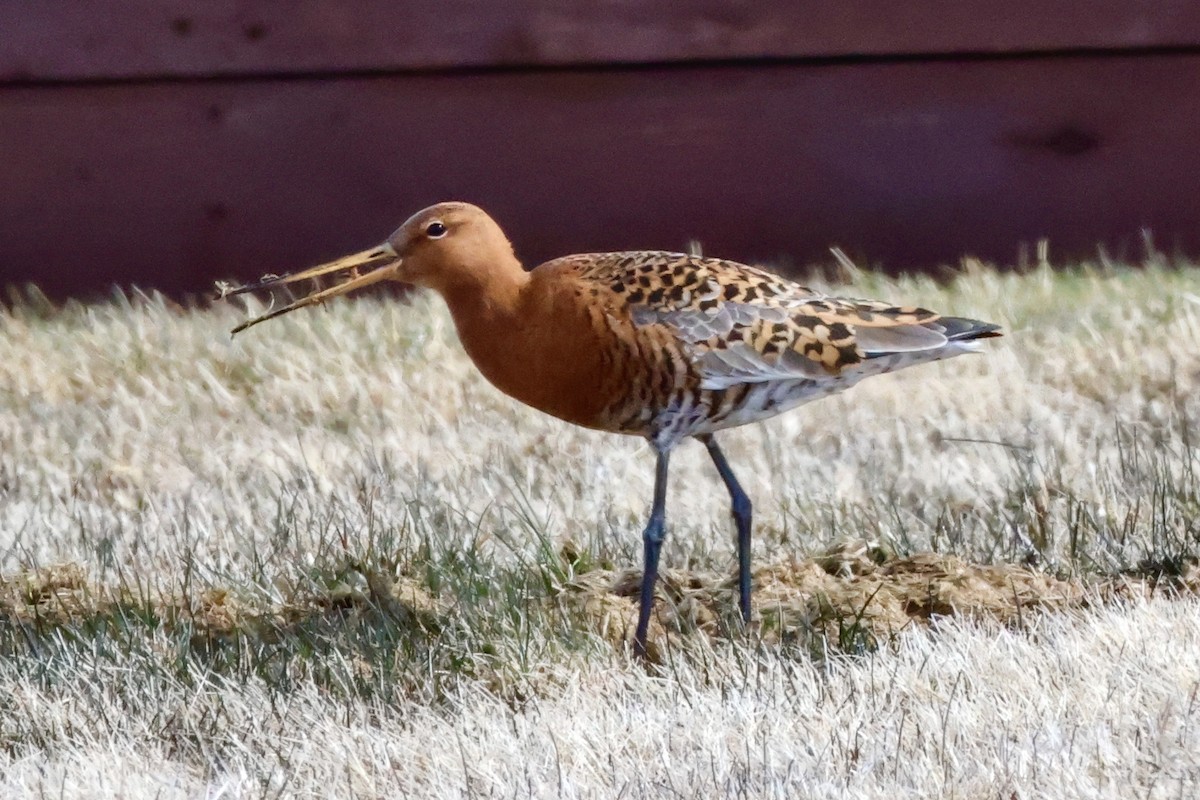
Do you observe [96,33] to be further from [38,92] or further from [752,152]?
[752,152]

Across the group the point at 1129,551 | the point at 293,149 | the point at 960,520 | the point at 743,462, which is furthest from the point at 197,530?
the point at 293,149

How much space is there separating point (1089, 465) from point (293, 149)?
359 cm

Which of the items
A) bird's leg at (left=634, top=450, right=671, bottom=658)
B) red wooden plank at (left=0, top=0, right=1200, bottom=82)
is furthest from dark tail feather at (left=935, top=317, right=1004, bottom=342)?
red wooden plank at (left=0, top=0, right=1200, bottom=82)

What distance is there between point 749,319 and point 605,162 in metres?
3.57

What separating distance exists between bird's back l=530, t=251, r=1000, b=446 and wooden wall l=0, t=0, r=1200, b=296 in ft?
11.0

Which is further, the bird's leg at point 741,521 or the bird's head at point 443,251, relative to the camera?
the bird's leg at point 741,521

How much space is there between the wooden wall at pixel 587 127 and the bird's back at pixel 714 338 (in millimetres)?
3340

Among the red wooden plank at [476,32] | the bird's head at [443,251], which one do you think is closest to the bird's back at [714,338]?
the bird's head at [443,251]

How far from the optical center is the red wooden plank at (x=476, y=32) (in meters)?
7.09

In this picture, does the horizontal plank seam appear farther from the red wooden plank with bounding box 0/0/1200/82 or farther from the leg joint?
the leg joint

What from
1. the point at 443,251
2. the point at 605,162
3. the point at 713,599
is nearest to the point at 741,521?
the point at 713,599

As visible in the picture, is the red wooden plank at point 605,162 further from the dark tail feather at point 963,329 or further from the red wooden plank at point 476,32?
the dark tail feather at point 963,329

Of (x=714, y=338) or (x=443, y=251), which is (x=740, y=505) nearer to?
(x=714, y=338)

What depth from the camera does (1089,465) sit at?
16.1 feet
